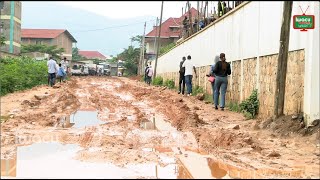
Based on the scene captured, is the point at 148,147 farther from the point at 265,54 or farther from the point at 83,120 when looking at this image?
the point at 265,54

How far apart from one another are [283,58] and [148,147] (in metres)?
3.69

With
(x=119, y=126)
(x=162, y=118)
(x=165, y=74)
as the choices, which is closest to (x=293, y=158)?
(x=119, y=126)

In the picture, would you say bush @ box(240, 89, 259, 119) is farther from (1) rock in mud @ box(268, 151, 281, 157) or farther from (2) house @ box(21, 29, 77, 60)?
(2) house @ box(21, 29, 77, 60)

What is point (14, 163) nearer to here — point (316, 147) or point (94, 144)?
point (94, 144)

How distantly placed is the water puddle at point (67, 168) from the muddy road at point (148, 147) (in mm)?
11

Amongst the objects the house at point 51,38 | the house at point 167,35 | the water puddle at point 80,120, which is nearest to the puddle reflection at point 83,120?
the water puddle at point 80,120

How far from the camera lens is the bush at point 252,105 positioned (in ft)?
39.3

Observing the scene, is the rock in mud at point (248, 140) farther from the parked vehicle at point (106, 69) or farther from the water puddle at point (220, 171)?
the parked vehicle at point (106, 69)

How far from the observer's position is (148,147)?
7.62 meters

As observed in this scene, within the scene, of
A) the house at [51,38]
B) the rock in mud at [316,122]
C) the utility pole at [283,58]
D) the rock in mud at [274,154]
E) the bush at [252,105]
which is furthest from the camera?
the house at [51,38]

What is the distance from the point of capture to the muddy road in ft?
19.6

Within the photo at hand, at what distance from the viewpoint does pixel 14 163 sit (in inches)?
246

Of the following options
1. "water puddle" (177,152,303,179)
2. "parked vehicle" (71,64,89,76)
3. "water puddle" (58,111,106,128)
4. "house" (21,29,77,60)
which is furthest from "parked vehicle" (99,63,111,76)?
"water puddle" (177,152,303,179)

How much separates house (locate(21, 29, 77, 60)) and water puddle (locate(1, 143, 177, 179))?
65.8 meters
